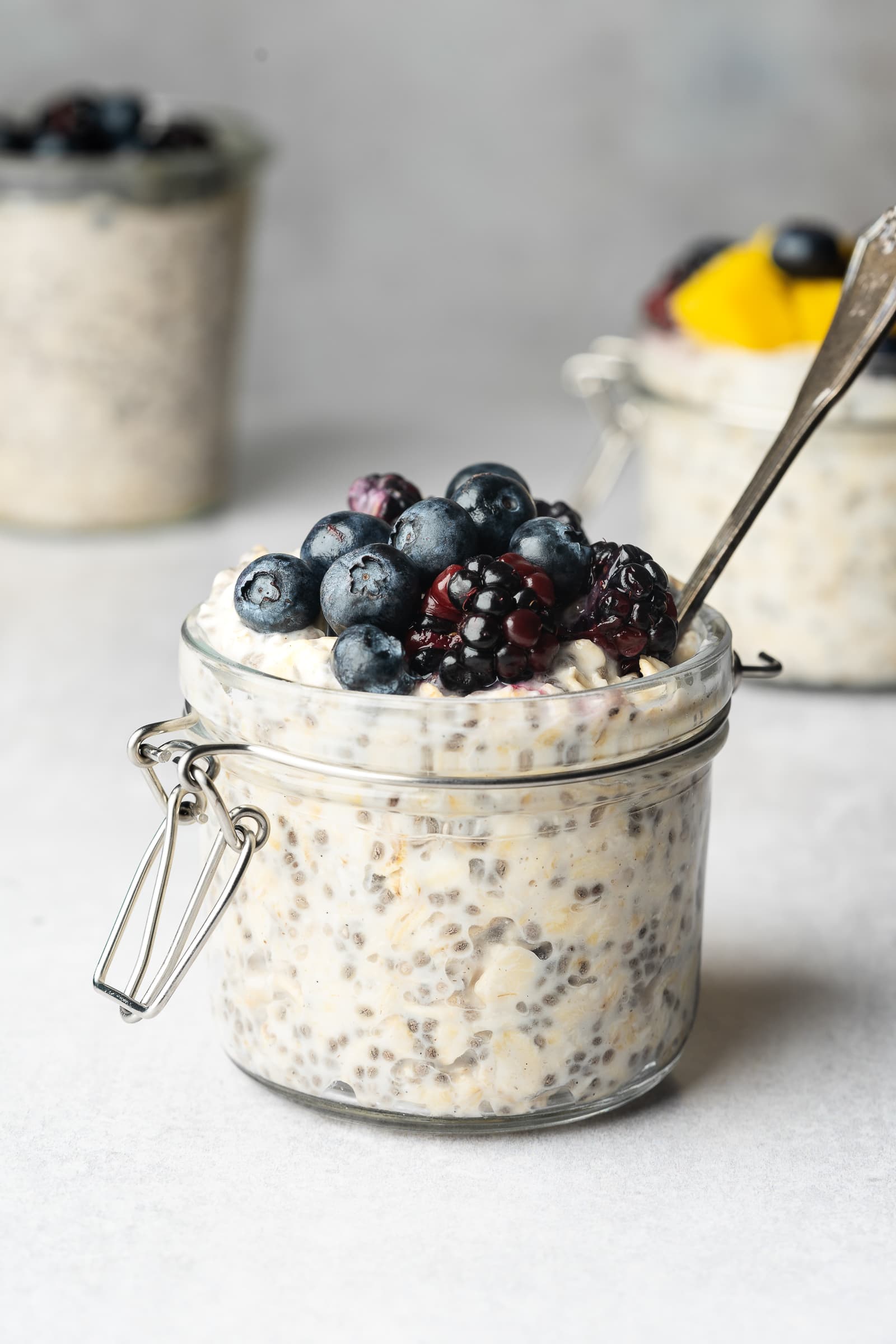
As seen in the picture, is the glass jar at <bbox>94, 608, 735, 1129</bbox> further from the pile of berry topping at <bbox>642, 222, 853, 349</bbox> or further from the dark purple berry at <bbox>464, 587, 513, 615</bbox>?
the pile of berry topping at <bbox>642, 222, 853, 349</bbox>

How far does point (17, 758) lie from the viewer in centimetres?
177

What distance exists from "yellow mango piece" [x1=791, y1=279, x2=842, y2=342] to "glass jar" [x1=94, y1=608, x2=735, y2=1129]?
884 millimetres

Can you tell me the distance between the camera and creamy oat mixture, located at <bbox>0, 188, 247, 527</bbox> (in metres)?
2.35

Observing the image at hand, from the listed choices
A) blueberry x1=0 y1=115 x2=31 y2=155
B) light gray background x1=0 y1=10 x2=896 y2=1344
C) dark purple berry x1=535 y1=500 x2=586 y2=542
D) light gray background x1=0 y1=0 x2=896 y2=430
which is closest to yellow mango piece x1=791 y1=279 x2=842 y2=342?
light gray background x1=0 y1=10 x2=896 y2=1344

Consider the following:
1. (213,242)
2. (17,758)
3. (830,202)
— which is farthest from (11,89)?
(17,758)

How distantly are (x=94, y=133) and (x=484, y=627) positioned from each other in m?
1.63

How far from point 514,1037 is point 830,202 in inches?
107

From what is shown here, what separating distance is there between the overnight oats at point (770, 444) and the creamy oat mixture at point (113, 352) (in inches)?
28.4

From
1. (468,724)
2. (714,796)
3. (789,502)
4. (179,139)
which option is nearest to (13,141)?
(179,139)

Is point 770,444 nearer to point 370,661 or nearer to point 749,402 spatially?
point 749,402

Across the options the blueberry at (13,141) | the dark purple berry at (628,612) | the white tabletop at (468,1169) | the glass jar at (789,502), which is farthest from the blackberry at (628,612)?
the blueberry at (13,141)

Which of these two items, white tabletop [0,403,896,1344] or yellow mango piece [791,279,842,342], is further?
yellow mango piece [791,279,842,342]

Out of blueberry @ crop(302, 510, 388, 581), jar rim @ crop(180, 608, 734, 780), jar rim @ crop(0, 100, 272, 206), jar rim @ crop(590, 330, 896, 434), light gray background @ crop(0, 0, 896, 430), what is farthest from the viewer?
light gray background @ crop(0, 0, 896, 430)

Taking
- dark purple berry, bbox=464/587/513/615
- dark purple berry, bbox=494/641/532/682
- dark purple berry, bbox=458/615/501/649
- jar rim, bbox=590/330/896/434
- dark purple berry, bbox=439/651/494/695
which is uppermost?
→ dark purple berry, bbox=464/587/513/615
